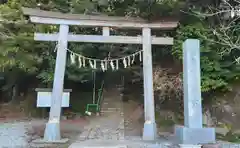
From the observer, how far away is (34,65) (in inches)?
451

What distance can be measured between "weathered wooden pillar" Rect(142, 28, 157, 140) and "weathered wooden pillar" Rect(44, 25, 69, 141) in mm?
2637

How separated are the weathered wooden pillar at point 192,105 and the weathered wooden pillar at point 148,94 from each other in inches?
54.4

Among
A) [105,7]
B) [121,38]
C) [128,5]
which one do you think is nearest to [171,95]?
[121,38]

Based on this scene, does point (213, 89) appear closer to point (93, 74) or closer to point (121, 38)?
point (121, 38)

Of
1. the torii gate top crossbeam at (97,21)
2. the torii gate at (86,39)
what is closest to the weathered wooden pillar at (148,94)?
the torii gate at (86,39)

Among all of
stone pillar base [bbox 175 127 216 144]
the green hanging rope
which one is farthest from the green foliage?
the green hanging rope

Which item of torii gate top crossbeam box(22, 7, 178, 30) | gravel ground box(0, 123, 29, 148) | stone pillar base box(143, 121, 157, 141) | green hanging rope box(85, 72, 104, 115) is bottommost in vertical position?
gravel ground box(0, 123, 29, 148)

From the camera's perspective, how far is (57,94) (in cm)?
773

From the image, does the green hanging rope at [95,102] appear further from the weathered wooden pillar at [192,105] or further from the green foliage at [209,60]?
the weathered wooden pillar at [192,105]

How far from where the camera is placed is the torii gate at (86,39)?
25.0 ft

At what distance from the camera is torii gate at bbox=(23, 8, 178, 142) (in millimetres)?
7629

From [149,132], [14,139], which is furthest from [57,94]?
[149,132]

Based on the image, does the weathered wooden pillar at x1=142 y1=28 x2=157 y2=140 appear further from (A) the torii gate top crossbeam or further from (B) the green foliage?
(B) the green foliage

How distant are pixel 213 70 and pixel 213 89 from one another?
71cm
